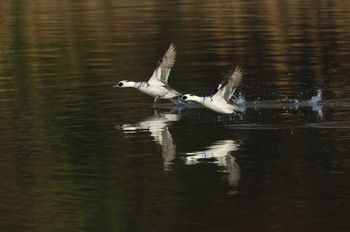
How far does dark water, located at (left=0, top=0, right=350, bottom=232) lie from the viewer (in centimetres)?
1758

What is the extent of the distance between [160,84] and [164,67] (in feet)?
1.85

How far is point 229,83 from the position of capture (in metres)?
26.0

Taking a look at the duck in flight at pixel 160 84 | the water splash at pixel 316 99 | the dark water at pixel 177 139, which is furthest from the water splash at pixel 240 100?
the water splash at pixel 316 99

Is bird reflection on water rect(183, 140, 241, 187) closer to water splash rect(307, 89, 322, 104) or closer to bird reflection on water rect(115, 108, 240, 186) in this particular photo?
bird reflection on water rect(115, 108, 240, 186)

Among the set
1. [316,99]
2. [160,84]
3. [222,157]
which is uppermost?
[160,84]

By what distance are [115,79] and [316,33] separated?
1694cm

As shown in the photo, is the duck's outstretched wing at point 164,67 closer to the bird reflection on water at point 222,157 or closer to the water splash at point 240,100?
the water splash at point 240,100

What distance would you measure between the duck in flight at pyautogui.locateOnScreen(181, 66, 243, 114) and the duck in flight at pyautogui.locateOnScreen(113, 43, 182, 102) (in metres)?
3.61

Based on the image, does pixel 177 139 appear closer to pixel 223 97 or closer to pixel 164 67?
pixel 223 97

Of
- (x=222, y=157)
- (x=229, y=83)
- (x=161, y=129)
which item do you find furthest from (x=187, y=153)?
(x=229, y=83)

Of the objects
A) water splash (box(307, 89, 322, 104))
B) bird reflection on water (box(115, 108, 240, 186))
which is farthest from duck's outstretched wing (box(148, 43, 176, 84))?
water splash (box(307, 89, 322, 104))

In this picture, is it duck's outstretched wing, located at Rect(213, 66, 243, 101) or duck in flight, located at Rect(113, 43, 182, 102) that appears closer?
duck's outstretched wing, located at Rect(213, 66, 243, 101)

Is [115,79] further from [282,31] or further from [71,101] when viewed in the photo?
[282,31]

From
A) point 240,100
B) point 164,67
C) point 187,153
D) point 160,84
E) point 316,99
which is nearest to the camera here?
point 187,153
